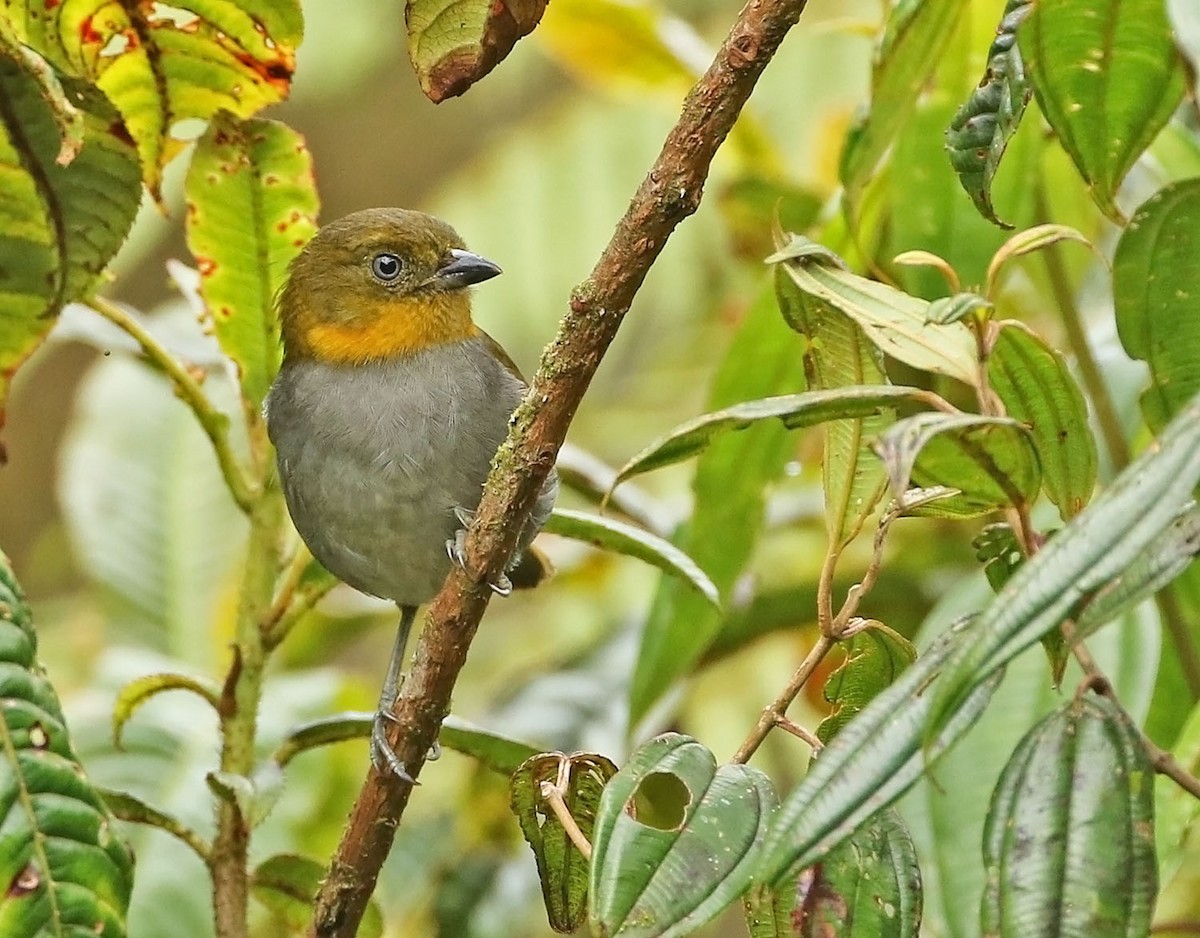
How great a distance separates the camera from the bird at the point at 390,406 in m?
2.36

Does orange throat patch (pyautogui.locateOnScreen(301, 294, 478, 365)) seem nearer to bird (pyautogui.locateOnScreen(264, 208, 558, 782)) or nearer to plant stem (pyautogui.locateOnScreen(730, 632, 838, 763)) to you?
bird (pyautogui.locateOnScreen(264, 208, 558, 782))

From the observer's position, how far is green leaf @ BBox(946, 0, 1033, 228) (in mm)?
1286

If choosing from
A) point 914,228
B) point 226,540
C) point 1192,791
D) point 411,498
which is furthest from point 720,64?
point 226,540

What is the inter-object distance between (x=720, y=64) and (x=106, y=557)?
259 centimetres

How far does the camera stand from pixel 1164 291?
1.40m

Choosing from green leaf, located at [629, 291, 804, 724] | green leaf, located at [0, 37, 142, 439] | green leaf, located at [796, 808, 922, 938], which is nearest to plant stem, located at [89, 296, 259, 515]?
green leaf, located at [0, 37, 142, 439]

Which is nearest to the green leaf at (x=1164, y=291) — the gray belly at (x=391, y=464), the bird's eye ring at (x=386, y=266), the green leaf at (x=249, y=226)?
the green leaf at (x=249, y=226)

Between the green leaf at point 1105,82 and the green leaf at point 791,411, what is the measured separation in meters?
0.36

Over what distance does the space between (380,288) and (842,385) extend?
4.92 feet

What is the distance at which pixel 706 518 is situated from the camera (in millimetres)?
2213

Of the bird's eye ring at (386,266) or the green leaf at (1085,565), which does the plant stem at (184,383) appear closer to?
the bird's eye ring at (386,266)

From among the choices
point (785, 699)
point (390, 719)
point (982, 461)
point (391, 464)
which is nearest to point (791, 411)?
point (982, 461)

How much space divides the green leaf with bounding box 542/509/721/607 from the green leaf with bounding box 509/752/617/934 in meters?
0.41

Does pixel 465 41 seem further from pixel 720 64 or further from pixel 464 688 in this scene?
pixel 464 688
